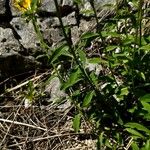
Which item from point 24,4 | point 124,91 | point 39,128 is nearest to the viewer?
point 24,4

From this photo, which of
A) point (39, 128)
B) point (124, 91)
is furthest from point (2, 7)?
point (124, 91)

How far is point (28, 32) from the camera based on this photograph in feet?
11.6

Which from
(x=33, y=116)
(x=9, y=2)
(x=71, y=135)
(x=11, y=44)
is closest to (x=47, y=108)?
(x=33, y=116)

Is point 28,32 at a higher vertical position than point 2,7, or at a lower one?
lower

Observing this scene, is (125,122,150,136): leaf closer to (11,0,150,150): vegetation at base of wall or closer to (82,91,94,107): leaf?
(11,0,150,150): vegetation at base of wall

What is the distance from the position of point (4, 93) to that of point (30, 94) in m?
0.25

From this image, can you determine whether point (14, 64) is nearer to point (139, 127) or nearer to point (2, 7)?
point (2, 7)

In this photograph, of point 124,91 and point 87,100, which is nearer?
point 87,100

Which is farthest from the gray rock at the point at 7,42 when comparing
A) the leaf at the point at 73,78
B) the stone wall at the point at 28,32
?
the leaf at the point at 73,78

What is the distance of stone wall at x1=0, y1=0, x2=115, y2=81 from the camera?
11.2ft

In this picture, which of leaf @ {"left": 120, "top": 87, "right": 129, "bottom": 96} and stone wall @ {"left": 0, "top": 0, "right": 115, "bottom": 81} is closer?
leaf @ {"left": 120, "top": 87, "right": 129, "bottom": 96}

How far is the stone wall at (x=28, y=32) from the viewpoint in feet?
11.2

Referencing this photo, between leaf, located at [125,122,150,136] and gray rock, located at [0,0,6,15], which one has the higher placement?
gray rock, located at [0,0,6,15]

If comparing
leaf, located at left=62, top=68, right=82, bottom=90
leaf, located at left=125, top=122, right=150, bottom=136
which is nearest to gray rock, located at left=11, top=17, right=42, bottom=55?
leaf, located at left=62, top=68, right=82, bottom=90
